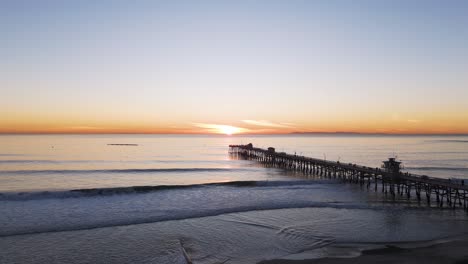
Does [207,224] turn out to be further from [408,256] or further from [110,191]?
[110,191]

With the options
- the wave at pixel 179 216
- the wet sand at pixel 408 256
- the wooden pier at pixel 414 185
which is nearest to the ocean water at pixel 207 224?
the wave at pixel 179 216

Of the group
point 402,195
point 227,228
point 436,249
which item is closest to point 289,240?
point 227,228

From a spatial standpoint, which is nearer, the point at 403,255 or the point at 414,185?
the point at 403,255

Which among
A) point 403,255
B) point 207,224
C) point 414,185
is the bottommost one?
point 207,224

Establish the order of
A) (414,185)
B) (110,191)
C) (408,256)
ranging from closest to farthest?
(408,256), (414,185), (110,191)

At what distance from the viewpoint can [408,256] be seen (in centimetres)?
1548

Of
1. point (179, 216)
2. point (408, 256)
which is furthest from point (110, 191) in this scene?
point (408, 256)

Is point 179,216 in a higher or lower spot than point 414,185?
lower

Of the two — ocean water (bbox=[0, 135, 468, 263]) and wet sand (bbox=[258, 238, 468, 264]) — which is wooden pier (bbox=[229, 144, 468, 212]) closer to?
ocean water (bbox=[0, 135, 468, 263])

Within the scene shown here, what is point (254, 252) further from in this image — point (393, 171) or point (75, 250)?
point (393, 171)

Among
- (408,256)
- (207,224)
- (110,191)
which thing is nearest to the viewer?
(408,256)

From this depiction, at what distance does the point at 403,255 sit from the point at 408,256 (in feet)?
0.69

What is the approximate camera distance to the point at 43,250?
653 inches

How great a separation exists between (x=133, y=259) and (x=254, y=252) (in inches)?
208
